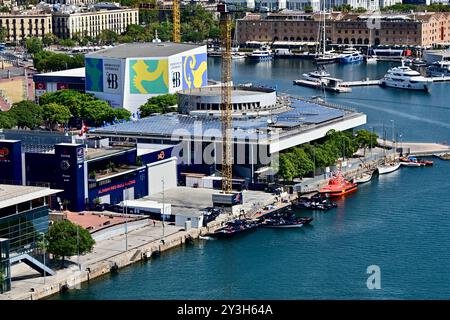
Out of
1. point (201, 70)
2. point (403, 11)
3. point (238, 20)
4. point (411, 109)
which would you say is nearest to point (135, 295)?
point (201, 70)

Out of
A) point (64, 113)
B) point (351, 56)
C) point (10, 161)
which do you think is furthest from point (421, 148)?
point (351, 56)

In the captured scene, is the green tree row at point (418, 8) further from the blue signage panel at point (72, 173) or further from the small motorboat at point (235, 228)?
the blue signage panel at point (72, 173)

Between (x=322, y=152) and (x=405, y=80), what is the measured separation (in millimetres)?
11443

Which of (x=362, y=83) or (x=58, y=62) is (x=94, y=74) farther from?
(x=362, y=83)

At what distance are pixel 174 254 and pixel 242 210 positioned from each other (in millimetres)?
1786

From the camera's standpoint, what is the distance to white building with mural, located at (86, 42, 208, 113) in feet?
53.7

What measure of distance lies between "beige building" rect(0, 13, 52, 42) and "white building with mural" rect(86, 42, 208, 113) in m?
15.3

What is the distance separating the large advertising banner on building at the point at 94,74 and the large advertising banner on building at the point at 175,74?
4.09ft

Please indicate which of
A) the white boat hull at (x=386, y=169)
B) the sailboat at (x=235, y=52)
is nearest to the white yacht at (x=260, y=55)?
the sailboat at (x=235, y=52)

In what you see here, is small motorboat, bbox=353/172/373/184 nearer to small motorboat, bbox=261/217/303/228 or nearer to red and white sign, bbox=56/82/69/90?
small motorboat, bbox=261/217/303/228

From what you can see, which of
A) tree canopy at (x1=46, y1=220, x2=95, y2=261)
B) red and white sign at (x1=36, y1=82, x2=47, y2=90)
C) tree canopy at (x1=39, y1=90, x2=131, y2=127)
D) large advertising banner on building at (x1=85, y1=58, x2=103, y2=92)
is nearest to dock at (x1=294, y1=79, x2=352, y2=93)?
red and white sign at (x1=36, y1=82, x2=47, y2=90)

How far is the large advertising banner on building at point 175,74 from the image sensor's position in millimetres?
16484

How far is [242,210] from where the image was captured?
33.0ft
